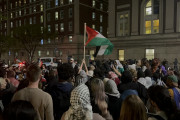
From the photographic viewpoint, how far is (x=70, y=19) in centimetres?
4412

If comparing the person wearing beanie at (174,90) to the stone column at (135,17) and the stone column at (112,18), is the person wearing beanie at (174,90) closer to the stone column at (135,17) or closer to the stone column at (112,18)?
the stone column at (135,17)

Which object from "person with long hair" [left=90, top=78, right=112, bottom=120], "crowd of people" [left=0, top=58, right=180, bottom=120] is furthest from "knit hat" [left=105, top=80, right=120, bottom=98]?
"person with long hair" [left=90, top=78, right=112, bottom=120]

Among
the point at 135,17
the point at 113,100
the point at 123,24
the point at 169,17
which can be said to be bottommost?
the point at 113,100

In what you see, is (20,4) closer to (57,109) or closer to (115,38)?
(115,38)

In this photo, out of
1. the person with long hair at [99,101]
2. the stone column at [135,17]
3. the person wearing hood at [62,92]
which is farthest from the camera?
the stone column at [135,17]

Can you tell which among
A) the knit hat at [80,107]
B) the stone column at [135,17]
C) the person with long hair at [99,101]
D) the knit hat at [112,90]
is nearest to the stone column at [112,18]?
the stone column at [135,17]

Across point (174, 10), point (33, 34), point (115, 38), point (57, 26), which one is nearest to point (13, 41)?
point (33, 34)

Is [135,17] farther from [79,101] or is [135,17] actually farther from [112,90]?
[79,101]

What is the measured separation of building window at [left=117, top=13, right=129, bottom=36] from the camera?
2886 cm

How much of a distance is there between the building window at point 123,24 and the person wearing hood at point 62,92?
26658 millimetres

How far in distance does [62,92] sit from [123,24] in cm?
2741

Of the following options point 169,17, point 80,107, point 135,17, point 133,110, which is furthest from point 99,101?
point 135,17

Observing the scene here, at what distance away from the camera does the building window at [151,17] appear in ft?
87.2

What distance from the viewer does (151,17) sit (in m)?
26.8
